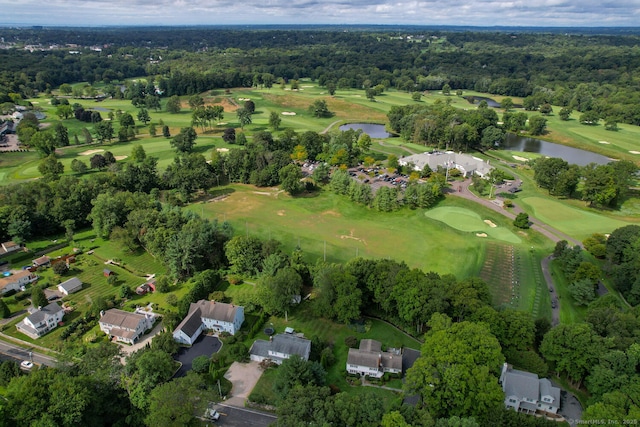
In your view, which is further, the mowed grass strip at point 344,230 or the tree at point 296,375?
the mowed grass strip at point 344,230

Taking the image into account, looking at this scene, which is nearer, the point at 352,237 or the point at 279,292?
the point at 279,292

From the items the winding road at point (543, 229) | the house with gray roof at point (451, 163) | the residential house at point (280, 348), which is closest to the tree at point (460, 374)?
the residential house at point (280, 348)

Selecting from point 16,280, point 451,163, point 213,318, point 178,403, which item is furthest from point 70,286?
point 451,163

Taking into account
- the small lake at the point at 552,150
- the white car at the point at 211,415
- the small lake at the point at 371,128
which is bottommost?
the small lake at the point at 552,150

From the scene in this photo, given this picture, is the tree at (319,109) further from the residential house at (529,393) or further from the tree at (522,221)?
the residential house at (529,393)

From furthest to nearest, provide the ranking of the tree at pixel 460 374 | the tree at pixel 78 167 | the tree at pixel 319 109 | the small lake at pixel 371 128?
the tree at pixel 319 109, the small lake at pixel 371 128, the tree at pixel 78 167, the tree at pixel 460 374

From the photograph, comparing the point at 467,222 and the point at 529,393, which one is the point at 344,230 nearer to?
the point at 467,222
